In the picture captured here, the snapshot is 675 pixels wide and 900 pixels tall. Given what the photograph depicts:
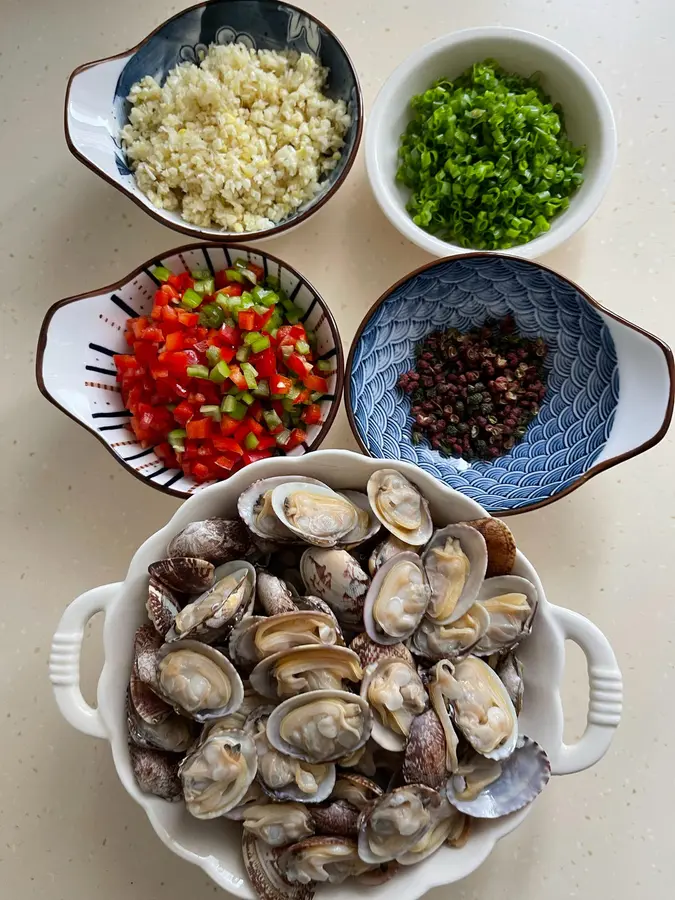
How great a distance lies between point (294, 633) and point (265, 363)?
18.8 inches

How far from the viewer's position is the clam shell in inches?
39.2

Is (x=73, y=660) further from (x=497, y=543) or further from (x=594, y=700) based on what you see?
(x=594, y=700)

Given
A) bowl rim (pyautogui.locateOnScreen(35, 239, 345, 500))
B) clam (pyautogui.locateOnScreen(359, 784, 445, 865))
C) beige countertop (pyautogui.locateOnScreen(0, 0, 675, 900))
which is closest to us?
clam (pyautogui.locateOnScreen(359, 784, 445, 865))

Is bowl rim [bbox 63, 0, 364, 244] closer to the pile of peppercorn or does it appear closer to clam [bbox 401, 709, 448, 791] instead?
the pile of peppercorn

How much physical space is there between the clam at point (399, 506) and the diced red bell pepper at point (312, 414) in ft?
0.73

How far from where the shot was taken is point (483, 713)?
0.95 metres

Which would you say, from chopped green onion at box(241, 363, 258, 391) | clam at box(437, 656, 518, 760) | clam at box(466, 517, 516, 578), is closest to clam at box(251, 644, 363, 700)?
clam at box(437, 656, 518, 760)

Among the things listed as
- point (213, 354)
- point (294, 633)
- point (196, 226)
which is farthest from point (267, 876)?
point (196, 226)

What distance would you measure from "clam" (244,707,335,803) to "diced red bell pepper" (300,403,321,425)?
496 mm

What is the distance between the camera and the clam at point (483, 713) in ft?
3.10

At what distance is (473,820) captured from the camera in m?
0.99

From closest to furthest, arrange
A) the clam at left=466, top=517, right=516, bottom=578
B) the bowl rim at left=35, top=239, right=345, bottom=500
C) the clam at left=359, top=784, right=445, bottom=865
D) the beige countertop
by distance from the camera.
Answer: the clam at left=359, top=784, right=445, bottom=865
the clam at left=466, top=517, right=516, bottom=578
the bowl rim at left=35, top=239, right=345, bottom=500
the beige countertop

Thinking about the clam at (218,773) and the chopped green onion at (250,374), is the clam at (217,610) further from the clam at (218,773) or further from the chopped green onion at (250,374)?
the chopped green onion at (250,374)

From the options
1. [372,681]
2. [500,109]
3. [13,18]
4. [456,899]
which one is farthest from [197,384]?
[456,899]
